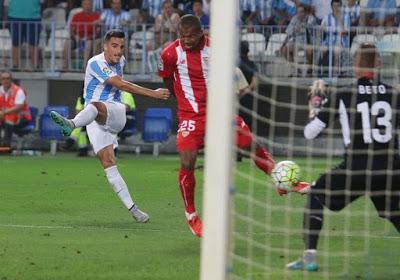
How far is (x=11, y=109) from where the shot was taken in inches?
943

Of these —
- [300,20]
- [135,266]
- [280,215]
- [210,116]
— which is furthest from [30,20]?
[210,116]

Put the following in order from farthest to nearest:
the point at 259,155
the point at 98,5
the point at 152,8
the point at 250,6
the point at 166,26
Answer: the point at 98,5 < the point at 152,8 < the point at 166,26 < the point at 250,6 < the point at 259,155

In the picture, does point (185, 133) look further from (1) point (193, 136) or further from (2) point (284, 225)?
(2) point (284, 225)

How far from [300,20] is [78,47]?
5.62m

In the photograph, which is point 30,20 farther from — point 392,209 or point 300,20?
point 392,209

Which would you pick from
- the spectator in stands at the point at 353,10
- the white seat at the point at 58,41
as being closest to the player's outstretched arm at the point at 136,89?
the spectator in stands at the point at 353,10

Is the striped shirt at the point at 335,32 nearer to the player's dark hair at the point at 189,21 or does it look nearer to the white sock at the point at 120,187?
the white sock at the point at 120,187

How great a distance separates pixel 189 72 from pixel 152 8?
45.9ft

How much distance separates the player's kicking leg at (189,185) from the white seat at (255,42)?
35.0 feet

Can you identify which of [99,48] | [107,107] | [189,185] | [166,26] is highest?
[166,26]

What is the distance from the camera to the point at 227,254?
7.69 m

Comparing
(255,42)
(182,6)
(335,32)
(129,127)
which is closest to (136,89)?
(335,32)

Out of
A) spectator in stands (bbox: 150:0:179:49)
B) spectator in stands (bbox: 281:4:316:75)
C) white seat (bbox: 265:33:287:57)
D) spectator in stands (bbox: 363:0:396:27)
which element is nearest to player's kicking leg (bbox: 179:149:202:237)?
spectator in stands (bbox: 363:0:396:27)

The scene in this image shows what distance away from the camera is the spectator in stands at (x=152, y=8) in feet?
83.8
